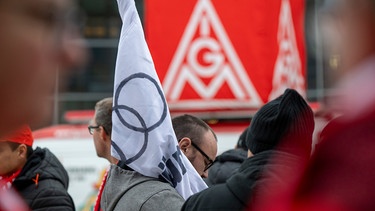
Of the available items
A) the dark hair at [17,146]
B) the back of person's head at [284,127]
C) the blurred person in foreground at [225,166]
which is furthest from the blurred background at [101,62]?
the back of person's head at [284,127]

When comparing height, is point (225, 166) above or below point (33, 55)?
below

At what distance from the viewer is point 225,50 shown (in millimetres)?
7547

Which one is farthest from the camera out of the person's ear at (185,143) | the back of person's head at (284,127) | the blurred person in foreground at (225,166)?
the blurred person in foreground at (225,166)

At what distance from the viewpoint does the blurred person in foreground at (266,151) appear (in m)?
2.62

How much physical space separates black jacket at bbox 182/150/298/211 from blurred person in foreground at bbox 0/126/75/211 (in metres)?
1.74

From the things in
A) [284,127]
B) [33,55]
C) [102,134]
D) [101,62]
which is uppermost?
[33,55]

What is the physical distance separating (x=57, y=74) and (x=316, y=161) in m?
0.38

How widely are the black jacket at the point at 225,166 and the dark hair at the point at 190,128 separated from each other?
786 mm

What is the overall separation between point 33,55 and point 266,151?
187 centimetres

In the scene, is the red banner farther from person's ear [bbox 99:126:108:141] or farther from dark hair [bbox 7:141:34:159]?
person's ear [bbox 99:126:108:141]

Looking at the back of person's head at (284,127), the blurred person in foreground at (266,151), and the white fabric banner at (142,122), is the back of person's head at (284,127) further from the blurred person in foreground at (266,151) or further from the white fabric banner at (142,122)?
the white fabric banner at (142,122)

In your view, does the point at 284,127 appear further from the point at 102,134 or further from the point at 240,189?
the point at 102,134

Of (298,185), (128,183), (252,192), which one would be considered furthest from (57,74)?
(128,183)

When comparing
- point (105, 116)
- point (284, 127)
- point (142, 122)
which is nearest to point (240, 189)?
point (284, 127)
